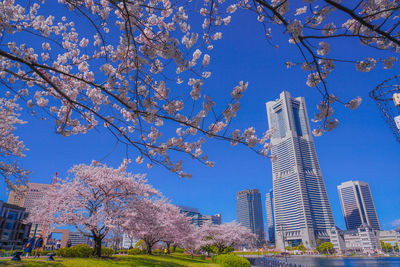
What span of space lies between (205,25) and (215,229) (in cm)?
4236

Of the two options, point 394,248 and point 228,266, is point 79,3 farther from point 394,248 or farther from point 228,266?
point 394,248

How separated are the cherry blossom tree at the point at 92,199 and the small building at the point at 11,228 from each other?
5482 centimetres

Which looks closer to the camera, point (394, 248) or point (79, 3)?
point (79, 3)

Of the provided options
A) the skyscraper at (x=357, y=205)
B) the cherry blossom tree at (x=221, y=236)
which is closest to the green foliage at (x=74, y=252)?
the cherry blossom tree at (x=221, y=236)

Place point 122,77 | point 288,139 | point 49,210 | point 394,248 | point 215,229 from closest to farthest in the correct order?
point 122,77 < point 49,210 < point 215,229 < point 394,248 < point 288,139

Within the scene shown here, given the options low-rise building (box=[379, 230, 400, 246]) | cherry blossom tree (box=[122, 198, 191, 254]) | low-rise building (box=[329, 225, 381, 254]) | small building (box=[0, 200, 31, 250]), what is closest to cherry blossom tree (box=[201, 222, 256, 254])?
cherry blossom tree (box=[122, 198, 191, 254])

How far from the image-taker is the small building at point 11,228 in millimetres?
55812

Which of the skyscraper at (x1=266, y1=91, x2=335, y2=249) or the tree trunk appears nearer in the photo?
the tree trunk

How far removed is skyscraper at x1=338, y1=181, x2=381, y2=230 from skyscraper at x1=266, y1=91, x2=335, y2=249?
56986 millimetres

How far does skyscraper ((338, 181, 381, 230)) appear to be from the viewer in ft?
551

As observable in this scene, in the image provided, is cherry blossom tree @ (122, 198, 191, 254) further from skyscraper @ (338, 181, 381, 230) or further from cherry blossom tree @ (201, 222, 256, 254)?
→ skyscraper @ (338, 181, 381, 230)

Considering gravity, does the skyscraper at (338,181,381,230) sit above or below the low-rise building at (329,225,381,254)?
above

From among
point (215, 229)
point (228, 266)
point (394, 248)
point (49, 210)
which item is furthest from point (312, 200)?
point (49, 210)

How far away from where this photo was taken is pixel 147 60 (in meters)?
3.42
